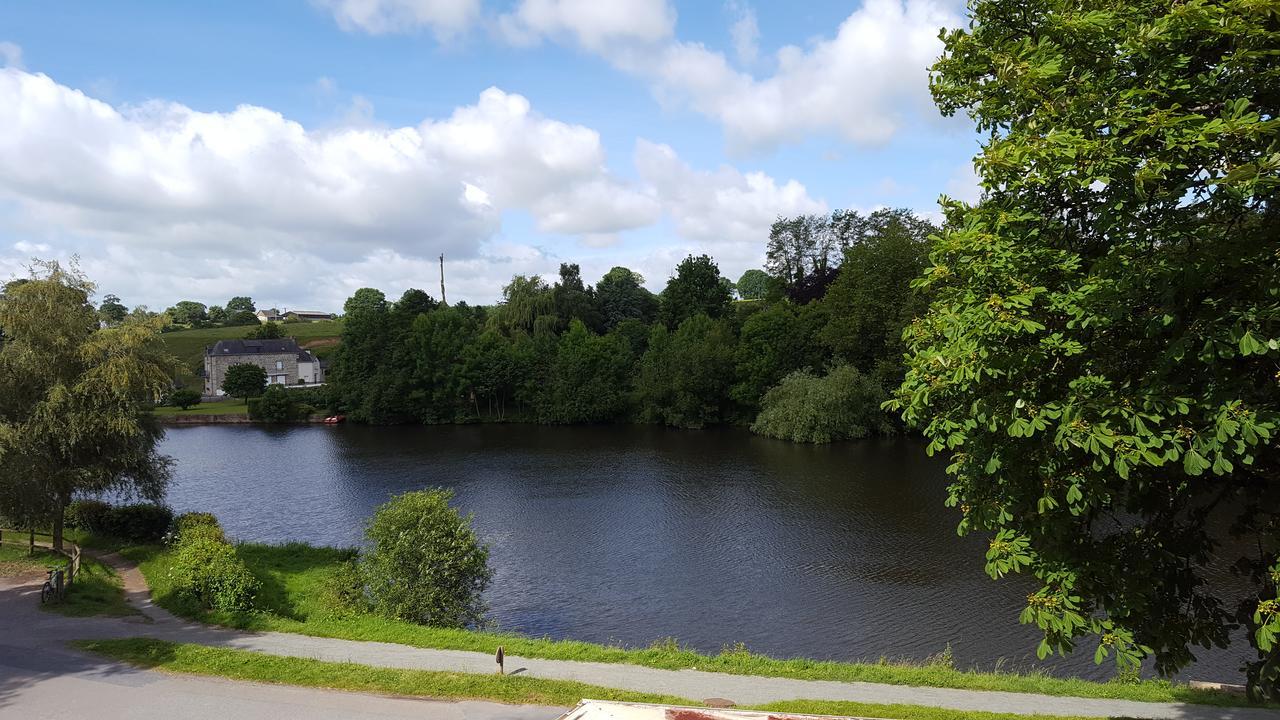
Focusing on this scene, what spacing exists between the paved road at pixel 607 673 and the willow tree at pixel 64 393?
5.71m

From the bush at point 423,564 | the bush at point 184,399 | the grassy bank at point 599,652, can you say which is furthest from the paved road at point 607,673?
the bush at point 184,399

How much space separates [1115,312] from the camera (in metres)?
6.85

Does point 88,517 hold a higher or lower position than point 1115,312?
lower

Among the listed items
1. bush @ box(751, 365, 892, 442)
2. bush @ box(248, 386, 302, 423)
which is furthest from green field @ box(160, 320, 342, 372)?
bush @ box(751, 365, 892, 442)

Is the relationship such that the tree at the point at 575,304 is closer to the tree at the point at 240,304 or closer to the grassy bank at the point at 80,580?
the grassy bank at the point at 80,580

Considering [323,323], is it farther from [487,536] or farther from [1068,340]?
[1068,340]

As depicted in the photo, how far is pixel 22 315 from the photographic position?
20891 millimetres

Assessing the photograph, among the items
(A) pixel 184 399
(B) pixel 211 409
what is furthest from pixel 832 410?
(A) pixel 184 399

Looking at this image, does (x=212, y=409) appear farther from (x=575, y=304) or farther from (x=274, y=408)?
(x=575, y=304)

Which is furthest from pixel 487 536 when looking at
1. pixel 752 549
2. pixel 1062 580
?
pixel 1062 580

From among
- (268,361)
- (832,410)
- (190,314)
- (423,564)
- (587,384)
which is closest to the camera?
(423,564)

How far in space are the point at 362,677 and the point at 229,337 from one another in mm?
115570

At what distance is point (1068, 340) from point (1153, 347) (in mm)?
988

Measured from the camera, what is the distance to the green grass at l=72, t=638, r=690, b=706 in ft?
37.8
